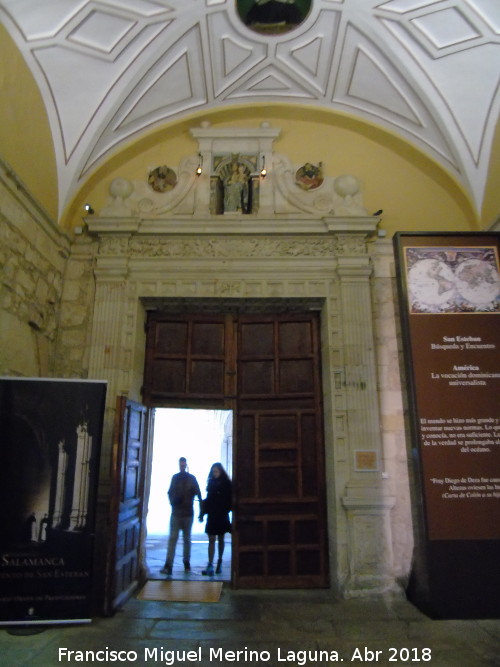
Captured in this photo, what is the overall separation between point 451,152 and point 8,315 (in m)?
5.60

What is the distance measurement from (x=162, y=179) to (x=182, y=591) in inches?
198

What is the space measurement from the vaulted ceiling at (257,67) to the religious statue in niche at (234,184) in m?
0.79

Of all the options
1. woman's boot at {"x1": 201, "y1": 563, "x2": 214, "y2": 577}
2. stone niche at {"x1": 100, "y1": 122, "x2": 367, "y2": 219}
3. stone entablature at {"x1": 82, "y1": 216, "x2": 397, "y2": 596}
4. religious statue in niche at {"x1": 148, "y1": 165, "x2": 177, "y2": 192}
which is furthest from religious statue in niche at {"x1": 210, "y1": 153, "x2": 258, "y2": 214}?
woman's boot at {"x1": 201, "y1": 563, "x2": 214, "y2": 577}

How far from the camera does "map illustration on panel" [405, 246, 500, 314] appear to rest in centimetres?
508

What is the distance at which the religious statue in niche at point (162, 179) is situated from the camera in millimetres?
6266

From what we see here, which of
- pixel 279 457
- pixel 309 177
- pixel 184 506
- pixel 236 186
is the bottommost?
pixel 184 506

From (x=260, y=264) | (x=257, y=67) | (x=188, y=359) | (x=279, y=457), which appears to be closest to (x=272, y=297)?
(x=260, y=264)

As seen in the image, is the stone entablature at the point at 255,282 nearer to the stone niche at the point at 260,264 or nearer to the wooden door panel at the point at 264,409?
the stone niche at the point at 260,264

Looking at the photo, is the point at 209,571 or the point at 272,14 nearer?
the point at 272,14

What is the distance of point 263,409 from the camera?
18.9 ft

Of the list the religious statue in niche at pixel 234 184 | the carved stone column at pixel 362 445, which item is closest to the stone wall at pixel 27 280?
the religious statue in niche at pixel 234 184

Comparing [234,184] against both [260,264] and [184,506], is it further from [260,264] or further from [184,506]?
[184,506]

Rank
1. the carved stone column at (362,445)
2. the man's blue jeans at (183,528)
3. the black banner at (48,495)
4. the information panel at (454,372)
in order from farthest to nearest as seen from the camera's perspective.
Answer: the man's blue jeans at (183,528) → the carved stone column at (362,445) → the information panel at (454,372) → the black banner at (48,495)

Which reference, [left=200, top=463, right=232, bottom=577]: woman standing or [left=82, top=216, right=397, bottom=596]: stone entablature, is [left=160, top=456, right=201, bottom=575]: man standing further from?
[left=82, top=216, right=397, bottom=596]: stone entablature
